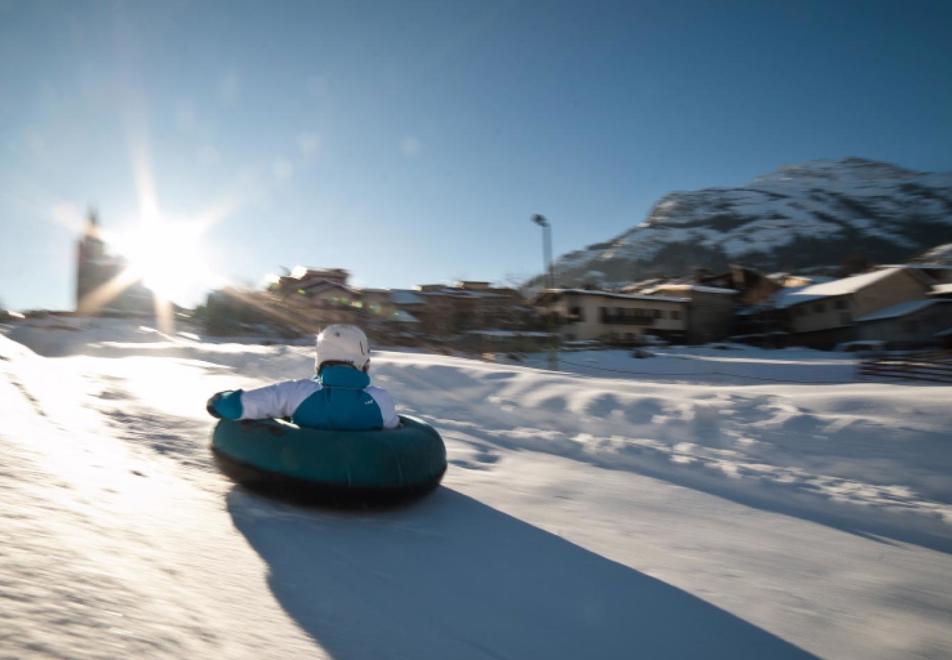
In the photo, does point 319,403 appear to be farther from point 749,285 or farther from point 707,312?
point 749,285

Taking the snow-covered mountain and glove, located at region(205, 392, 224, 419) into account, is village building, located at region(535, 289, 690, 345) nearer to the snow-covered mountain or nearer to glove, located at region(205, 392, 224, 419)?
glove, located at region(205, 392, 224, 419)

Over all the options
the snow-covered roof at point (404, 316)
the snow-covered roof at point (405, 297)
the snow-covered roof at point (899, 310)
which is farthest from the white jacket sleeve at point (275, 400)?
the snow-covered roof at point (899, 310)

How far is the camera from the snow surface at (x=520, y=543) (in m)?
1.54

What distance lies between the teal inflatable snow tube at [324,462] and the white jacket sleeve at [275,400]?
0.09 metres

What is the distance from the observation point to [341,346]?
145 inches

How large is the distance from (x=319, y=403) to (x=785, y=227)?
137 m

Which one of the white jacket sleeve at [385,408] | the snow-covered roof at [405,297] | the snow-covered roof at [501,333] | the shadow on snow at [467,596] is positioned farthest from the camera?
the snow-covered roof at [405,297]

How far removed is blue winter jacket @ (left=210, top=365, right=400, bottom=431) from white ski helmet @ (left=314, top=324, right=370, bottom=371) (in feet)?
0.32

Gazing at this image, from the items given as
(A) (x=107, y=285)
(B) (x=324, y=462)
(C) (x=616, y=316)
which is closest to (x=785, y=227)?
(C) (x=616, y=316)

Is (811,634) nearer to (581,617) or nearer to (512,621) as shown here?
(581,617)

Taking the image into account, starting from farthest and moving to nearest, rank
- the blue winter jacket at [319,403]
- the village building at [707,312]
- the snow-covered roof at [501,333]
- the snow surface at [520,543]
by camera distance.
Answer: the village building at [707,312] < the snow-covered roof at [501,333] < the blue winter jacket at [319,403] < the snow surface at [520,543]

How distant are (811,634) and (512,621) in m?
1.33

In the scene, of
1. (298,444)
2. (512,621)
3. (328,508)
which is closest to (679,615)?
(512,621)

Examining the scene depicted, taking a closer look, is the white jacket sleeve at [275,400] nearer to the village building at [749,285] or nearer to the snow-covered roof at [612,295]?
the snow-covered roof at [612,295]
